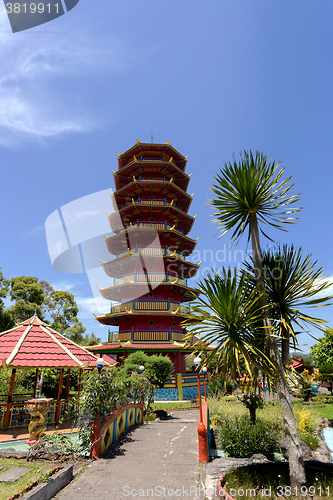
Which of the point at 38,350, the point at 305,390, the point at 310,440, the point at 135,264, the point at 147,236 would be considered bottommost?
the point at 305,390

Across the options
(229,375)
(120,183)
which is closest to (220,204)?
(229,375)

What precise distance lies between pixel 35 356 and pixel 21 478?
19.8 feet

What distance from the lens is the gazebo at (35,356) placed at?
11500 millimetres

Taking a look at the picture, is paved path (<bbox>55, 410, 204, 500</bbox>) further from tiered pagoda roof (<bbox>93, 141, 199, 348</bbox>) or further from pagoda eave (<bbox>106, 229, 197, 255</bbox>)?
pagoda eave (<bbox>106, 229, 197, 255</bbox>)

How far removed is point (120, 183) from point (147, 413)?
78.1 feet

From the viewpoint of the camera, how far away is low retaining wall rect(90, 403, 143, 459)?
8.27 meters

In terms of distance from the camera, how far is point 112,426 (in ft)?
31.8

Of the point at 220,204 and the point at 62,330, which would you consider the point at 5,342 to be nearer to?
the point at 220,204

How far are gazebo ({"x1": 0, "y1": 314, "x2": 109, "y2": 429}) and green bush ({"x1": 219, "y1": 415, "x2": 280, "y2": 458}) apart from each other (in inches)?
239

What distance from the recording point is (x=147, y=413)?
49.3 ft

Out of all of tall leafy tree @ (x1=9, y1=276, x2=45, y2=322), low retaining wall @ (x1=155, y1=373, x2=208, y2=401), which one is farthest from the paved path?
tall leafy tree @ (x1=9, y1=276, x2=45, y2=322)
